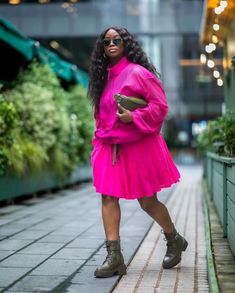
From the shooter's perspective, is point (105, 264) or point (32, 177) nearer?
point (105, 264)

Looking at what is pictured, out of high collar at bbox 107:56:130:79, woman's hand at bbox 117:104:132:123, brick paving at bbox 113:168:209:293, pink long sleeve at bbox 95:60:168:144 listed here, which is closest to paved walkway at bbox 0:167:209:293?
brick paving at bbox 113:168:209:293

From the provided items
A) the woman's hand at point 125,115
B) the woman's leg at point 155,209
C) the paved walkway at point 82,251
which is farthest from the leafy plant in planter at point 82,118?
the woman's hand at point 125,115

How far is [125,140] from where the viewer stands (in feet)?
13.8

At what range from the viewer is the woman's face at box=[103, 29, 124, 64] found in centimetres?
436

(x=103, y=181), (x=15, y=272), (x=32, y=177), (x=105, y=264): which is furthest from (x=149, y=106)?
(x=32, y=177)

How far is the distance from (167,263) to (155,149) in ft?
2.90

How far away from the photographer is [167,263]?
174 inches

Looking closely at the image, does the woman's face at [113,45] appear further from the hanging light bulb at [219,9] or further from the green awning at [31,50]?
the hanging light bulb at [219,9]

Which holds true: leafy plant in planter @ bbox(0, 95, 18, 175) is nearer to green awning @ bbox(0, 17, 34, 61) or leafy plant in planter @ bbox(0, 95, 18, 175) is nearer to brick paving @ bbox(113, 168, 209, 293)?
green awning @ bbox(0, 17, 34, 61)

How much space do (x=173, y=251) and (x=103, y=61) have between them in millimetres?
1565

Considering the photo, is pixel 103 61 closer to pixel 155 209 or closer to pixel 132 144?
pixel 132 144

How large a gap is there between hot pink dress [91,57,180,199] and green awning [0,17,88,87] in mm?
5198

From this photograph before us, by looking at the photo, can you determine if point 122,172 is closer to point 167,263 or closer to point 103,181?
point 103,181

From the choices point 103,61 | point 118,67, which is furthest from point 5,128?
point 118,67
